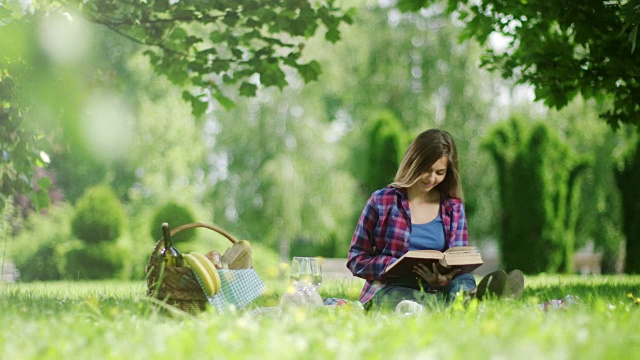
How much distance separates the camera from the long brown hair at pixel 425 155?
15.3 ft

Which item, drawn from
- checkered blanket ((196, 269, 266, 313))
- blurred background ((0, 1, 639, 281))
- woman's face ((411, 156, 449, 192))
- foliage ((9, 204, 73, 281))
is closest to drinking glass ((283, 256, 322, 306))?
checkered blanket ((196, 269, 266, 313))

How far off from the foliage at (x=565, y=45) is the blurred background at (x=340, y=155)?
614cm

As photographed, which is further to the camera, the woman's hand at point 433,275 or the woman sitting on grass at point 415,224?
the woman sitting on grass at point 415,224

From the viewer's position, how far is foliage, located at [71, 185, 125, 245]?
12.5m

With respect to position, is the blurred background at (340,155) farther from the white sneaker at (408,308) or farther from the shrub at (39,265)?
the white sneaker at (408,308)

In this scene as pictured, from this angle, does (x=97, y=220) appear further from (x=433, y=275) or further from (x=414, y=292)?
(x=433, y=275)

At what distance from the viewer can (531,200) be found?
13.2 meters

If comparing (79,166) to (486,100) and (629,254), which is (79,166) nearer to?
(486,100)

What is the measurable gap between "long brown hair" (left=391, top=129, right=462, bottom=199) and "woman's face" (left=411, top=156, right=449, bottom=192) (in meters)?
0.02

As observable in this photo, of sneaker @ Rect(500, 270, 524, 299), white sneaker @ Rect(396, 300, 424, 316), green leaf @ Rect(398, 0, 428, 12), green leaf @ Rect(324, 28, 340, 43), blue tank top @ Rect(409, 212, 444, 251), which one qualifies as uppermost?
green leaf @ Rect(398, 0, 428, 12)

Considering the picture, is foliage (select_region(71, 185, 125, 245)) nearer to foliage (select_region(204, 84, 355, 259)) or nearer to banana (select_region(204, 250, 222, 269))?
foliage (select_region(204, 84, 355, 259))

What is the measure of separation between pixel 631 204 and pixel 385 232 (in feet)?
31.4

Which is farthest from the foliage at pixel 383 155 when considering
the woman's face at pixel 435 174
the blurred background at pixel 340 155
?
the woman's face at pixel 435 174

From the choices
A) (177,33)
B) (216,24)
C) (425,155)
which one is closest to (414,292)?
(425,155)
